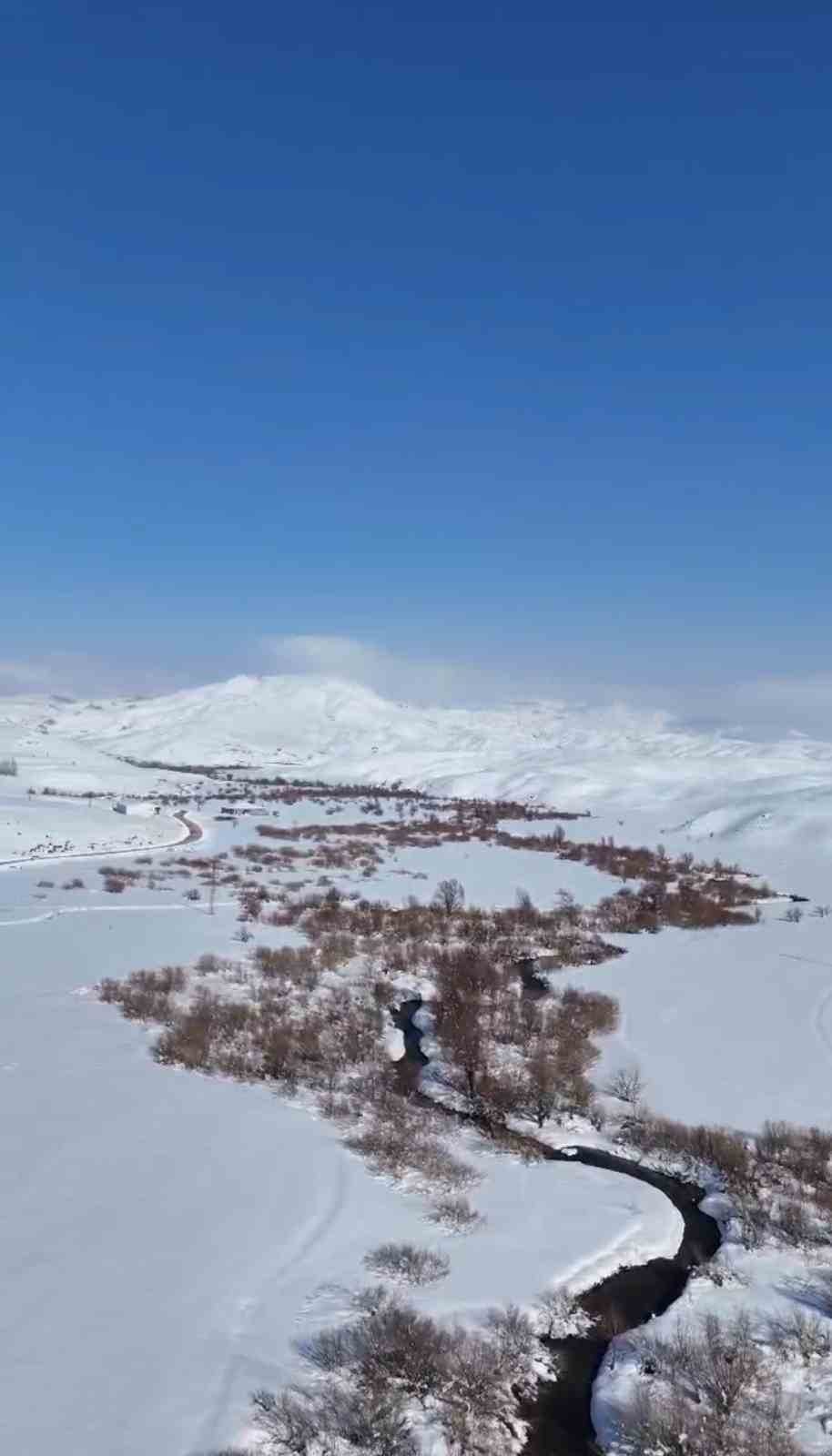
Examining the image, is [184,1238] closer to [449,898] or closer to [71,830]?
[449,898]

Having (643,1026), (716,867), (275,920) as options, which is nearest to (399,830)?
(716,867)

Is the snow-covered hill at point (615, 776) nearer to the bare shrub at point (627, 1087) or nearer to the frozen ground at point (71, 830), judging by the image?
the frozen ground at point (71, 830)

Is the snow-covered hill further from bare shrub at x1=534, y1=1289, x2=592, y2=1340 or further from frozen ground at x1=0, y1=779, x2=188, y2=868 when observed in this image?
bare shrub at x1=534, y1=1289, x2=592, y2=1340

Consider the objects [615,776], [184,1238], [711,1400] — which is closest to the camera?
[711,1400]

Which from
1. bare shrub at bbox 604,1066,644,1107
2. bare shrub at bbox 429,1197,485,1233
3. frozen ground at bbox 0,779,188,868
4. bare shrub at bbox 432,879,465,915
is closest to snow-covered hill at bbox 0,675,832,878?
frozen ground at bbox 0,779,188,868

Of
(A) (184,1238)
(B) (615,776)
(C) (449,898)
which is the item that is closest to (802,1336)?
(A) (184,1238)

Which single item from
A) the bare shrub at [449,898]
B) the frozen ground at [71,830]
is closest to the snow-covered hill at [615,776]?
the frozen ground at [71,830]
